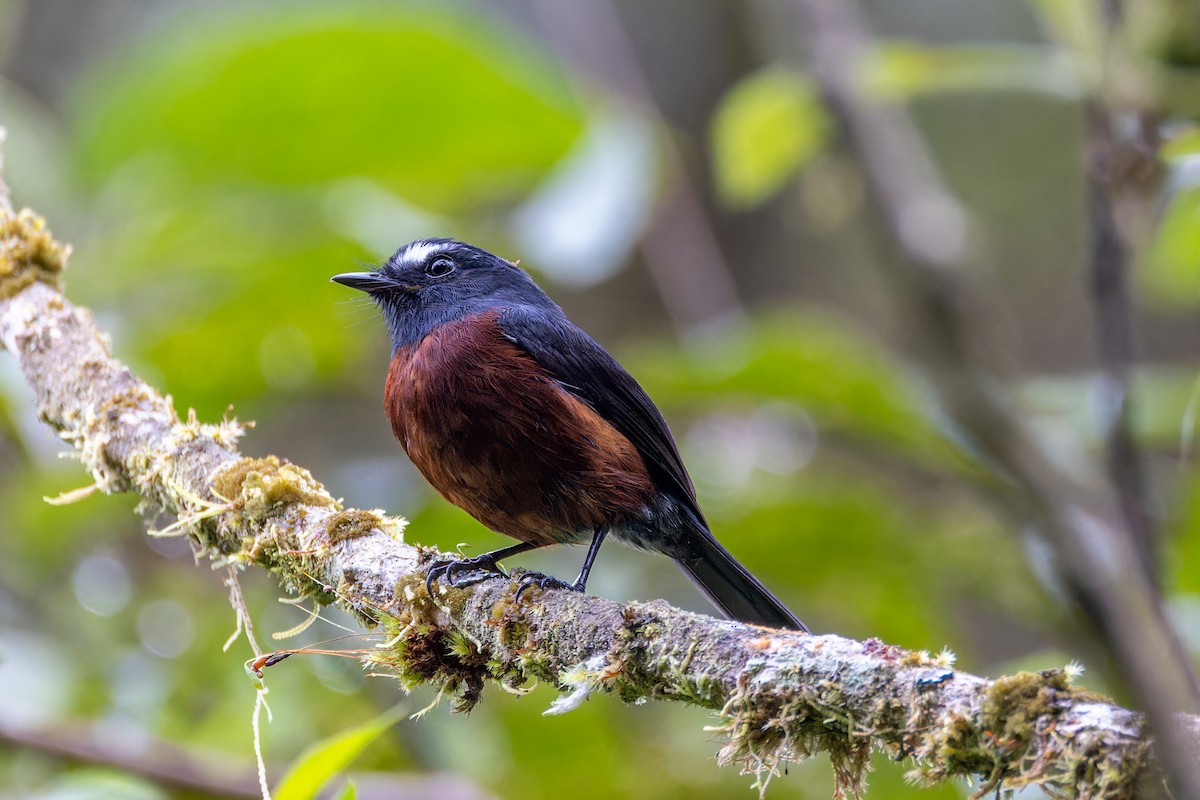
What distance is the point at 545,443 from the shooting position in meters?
3.02

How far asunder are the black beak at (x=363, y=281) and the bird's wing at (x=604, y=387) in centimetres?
56

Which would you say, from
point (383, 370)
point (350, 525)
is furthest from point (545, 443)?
point (383, 370)

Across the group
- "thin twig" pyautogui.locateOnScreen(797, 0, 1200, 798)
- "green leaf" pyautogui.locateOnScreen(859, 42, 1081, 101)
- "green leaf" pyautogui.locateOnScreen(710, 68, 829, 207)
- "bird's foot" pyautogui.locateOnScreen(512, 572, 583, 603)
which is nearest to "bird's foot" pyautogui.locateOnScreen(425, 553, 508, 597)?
"bird's foot" pyautogui.locateOnScreen(512, 572, 583, 603)

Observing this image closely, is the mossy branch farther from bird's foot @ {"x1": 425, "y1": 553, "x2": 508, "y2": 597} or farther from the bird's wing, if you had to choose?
the bird's wing

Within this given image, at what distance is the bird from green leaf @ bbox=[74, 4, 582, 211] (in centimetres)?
100

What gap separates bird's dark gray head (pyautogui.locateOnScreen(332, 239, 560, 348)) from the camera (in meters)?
3.62

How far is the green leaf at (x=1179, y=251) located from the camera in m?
2.94

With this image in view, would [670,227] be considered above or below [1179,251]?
above

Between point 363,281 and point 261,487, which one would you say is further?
point 363,281

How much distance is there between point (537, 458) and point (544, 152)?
1.81 m

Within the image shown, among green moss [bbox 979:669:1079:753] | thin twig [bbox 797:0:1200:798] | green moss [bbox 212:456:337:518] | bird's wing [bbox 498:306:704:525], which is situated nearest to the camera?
green moss [bbox 979:669:1079:753]

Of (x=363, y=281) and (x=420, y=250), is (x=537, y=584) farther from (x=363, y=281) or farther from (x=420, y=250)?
(x=420, y=250)

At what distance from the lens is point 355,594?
2404 mm

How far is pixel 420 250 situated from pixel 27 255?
4.29 ft
